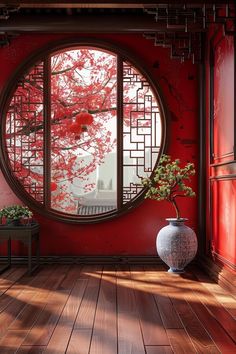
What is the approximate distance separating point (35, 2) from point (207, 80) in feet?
6.14

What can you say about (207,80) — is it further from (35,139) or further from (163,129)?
(35,139)

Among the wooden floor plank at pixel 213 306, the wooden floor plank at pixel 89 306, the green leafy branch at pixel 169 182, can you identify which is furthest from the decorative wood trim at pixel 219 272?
the wooden floor plank at pixel 89 306

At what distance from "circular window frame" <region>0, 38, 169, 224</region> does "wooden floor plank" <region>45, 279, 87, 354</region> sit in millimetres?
1185

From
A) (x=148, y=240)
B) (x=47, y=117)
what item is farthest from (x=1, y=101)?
(x=148, y=240)

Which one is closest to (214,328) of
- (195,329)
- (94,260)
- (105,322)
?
(195,329)

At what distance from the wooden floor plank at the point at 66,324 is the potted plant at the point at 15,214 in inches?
39.7

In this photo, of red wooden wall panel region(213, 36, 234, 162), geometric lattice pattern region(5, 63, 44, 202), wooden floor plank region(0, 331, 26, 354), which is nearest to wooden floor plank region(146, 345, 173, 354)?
wooden floor plank region(0, 331, 26, 354)

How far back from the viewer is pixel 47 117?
486 centimetres

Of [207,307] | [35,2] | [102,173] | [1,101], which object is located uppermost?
[35,2]

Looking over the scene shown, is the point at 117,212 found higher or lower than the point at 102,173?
lower

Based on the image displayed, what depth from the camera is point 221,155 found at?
4043 mm

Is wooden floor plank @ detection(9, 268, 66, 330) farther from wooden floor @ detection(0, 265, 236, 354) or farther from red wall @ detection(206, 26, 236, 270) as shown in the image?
red wall @ detection(206, 26, 236, 270)

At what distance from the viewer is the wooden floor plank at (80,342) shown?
2221mm

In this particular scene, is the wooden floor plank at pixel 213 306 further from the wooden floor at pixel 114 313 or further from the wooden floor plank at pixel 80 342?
the wooden floor plank at pixel 80 342
